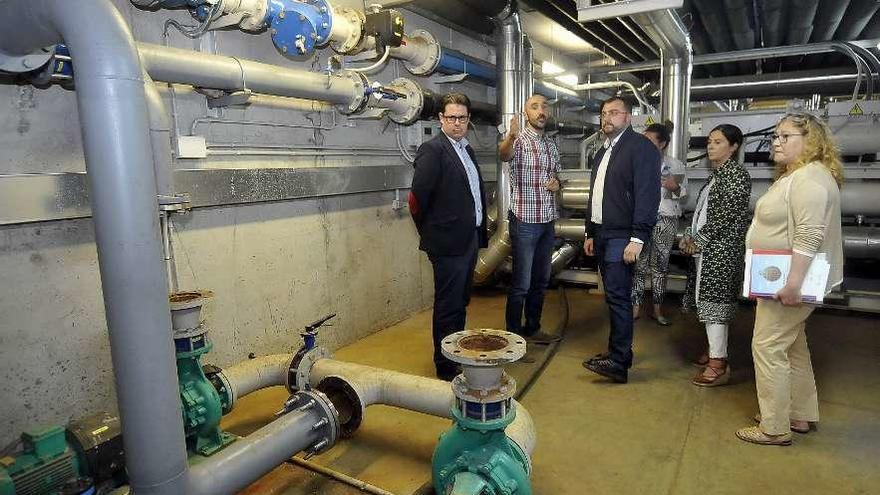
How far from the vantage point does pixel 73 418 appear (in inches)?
86.4

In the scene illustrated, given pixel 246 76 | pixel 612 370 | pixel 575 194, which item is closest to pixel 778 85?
pixel 575 194

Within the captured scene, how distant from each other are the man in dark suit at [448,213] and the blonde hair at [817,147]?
4.67 ft

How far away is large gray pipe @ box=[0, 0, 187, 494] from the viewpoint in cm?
116

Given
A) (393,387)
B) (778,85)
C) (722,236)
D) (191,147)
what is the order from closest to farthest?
(393,387)
(191,147)
(722,236)
(778,85)

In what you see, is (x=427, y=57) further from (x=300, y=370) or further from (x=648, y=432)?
(x=648, y=432)

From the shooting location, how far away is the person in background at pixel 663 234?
3.54 metres

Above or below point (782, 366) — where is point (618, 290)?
above

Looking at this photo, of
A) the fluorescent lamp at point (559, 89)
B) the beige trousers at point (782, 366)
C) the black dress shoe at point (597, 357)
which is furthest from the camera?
the fluorescent lamp at point (559, 89)

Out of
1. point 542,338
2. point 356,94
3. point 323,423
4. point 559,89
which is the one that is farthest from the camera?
point 559,89

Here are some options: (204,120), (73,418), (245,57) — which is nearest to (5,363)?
(73,418)

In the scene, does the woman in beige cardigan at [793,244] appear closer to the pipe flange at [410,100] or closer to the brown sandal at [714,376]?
the brown sandal at [714,376]

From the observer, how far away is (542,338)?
3.46m

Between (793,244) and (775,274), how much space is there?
13 cm

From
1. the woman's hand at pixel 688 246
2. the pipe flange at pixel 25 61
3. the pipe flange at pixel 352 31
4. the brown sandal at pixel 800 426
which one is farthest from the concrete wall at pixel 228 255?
the brown sandal at pixel 800 426
